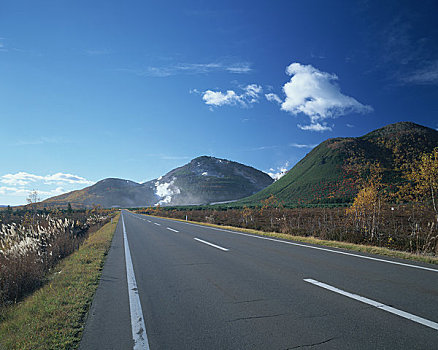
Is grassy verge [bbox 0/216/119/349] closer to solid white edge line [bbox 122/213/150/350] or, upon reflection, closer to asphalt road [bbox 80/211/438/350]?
asphalt road [bbox 80/211/438/350]

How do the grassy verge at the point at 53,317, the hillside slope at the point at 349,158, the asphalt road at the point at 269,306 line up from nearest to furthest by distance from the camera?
the asphalt road at the point at 269,306 → the grassy verge at the point at 53,317 → the hillside slope at the point at 349,158

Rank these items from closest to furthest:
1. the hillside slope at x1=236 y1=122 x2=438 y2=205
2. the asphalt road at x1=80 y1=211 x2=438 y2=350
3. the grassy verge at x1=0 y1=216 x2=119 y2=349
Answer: the asphalt road at x1=80 y1=211 x2=438 y2=350, the grassy verge at x1=0 y1=216 x2=119 y2=349, the hillside slope at x1=236 y1=122 x2=438 y2=205

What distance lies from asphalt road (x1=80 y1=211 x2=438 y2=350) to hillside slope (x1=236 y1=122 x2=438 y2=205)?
299ft

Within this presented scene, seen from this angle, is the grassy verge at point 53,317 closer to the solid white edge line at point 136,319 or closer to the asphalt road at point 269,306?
the asphalt road at point 269,306

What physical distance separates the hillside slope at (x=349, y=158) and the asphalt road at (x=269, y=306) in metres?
91.1

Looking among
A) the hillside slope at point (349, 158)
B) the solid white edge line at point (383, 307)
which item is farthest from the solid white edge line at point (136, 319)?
the hillside slope at point (349, 158)

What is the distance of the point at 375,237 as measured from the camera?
10.9m

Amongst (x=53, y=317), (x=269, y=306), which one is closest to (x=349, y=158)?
(x=269, y=306)

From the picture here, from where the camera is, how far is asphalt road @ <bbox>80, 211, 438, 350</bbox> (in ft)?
10.1

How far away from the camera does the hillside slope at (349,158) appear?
98.6 m

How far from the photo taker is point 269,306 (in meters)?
4.11

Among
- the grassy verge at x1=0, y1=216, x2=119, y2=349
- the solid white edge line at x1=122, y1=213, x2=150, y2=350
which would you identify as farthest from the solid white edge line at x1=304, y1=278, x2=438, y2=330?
the grassy verge at x1=0, y1=216, x2=119, y2=349

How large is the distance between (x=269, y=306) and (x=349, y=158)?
5039 inches

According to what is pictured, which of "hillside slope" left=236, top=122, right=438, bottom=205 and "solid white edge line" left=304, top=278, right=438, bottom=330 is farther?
"hillside slope" left=236, top=122, right=438, bottom=205
